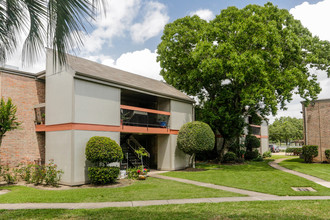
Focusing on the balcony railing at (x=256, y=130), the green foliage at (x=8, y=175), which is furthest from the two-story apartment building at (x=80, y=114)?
the balcony railing at (x=256, y=130)

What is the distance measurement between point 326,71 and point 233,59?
27.9ft

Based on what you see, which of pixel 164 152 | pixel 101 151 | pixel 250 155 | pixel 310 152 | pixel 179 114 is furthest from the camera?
pixel 250 155

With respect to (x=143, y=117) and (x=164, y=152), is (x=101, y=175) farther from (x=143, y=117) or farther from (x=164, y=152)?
(x=164, y=152)

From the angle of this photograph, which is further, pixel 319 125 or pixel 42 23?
pixel 319 125

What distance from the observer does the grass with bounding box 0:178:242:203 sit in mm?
9234

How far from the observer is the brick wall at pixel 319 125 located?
24734mm

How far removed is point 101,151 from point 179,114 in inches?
356

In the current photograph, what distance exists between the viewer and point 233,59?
18438mm

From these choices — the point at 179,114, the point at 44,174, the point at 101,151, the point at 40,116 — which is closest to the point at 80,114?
→ the point at 101,151

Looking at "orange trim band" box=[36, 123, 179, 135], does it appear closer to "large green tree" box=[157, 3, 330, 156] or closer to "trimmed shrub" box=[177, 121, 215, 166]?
"trimmed shrub" box=[177, 121, 215, 166]

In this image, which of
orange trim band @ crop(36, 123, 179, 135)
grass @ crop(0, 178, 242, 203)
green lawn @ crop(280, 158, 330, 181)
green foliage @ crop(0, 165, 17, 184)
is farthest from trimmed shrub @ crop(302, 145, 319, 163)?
green foliage @ crop(0, 165, 17, 184)

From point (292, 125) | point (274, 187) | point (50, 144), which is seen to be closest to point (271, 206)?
point (274, 187)

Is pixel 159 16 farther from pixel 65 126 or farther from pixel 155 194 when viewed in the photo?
pixel 65 126

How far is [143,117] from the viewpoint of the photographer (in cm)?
1719
